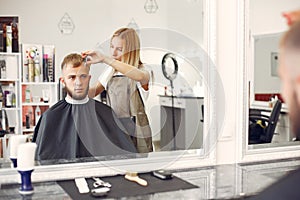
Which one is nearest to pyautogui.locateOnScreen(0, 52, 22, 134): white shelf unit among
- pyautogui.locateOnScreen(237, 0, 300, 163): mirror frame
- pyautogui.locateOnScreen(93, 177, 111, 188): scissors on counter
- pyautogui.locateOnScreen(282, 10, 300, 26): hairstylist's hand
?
pyautogui.locateOnScreen(93, 177, 111, 188): scissors on counter

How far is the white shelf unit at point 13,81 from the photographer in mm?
1582

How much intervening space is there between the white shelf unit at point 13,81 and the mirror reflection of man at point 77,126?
0.09 m

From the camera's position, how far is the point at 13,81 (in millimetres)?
1587

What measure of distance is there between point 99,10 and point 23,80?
45cm

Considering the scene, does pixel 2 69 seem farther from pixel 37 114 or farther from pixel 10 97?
pixel 37 114

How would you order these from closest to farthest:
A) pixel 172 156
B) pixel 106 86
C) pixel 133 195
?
pixel 133 195, pixel 106 86, pixel 172 156

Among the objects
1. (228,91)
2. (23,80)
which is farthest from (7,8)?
(228,91)

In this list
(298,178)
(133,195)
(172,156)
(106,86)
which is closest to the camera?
(298,178)

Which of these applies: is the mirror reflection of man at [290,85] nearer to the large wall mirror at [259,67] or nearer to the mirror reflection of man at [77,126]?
the mirror reflection of man at [77,126]

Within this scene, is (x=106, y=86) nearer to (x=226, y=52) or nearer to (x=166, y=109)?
(x=166, y=109)

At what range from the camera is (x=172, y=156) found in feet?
5.98

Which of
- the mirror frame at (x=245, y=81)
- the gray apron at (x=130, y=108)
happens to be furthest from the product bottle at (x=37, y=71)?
the mirror frame at (x=245, y=81)

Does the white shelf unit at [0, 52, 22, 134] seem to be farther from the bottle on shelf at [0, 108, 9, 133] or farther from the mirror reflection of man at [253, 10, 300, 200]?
the mirror reflection of man at [253, 10, 300, 200]

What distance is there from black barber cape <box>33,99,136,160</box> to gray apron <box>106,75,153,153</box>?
30mm
